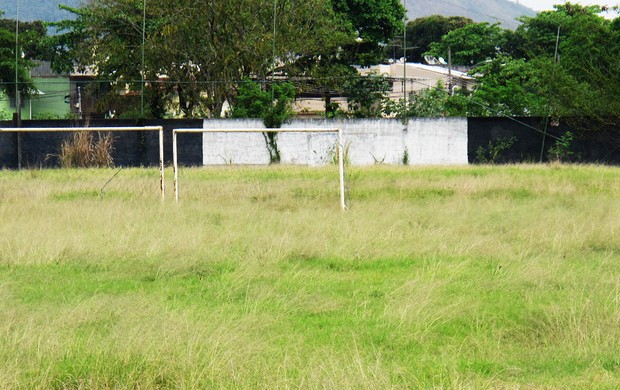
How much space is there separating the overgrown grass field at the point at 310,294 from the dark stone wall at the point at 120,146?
10.4 meters

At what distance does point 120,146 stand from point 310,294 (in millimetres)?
19542

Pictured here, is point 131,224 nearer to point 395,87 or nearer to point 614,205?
point 614,205

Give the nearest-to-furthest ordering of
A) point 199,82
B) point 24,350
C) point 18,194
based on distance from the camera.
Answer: point 24,350 → point 18,194 → point 199,82

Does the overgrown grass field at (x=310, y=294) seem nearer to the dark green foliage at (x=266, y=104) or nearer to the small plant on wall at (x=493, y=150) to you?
the small plant on wall at (x=493, y=150)

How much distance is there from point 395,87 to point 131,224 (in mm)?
43262

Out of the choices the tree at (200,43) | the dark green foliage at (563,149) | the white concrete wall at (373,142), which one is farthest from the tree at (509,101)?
the tree at (200,43)

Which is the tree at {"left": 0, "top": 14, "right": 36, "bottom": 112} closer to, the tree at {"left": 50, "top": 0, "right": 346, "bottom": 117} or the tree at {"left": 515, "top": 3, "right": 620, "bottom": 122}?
the tree at {"left": 50, "top": 0, "right": 346, "bottom": 117}

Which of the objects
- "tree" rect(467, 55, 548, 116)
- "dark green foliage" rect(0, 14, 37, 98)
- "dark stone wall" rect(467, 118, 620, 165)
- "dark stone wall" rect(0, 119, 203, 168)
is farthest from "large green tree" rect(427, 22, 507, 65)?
"dark stone wall" rect(0, 119, 203, 168)

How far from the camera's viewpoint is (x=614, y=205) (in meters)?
14.9

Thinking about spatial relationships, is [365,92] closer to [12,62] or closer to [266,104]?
[266,104]

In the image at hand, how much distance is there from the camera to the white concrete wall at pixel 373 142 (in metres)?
27.4

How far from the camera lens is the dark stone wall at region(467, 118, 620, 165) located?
88.7 feet

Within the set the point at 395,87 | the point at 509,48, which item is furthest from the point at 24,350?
the point at 509,48

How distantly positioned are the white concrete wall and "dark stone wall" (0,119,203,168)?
575 millimetres
